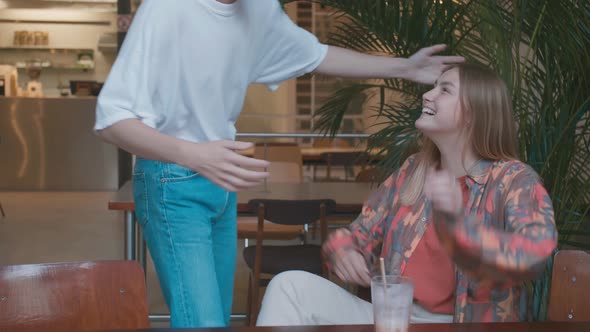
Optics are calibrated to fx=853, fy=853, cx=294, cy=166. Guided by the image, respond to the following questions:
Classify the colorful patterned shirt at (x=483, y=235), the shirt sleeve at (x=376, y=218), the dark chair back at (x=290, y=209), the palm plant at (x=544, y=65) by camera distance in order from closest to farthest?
the colorful patterned shirt at (x=483, y=235)
the shirt sleeve at (x=376, y=218)
the palm plant at (x=544, y=65)
the dark chair back at (x=290, y=209)

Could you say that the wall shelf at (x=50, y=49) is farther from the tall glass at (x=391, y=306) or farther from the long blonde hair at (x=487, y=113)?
the tall glass at (x=391, y=306)

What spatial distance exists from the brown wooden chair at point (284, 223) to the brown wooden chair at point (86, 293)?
6.33ft

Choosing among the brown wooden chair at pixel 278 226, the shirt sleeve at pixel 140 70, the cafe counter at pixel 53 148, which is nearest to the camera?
the shirt sleeve at pixel 140 70

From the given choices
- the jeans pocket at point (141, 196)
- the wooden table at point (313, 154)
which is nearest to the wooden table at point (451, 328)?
the jeans pocket at point (141, 196)

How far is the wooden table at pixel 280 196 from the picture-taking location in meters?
3.86

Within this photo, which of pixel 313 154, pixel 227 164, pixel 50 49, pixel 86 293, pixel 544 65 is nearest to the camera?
pixel 227 164

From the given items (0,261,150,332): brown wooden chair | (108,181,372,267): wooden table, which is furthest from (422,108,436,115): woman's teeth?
(108,181,372,267): wooden table

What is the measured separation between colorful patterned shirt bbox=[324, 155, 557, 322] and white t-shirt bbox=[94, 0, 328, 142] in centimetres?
41

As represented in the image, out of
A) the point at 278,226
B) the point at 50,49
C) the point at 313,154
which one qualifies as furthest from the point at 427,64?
the point at 50,49

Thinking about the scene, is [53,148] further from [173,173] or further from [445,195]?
[445,195]

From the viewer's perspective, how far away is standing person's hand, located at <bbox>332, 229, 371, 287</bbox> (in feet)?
6.02

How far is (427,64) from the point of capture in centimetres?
215

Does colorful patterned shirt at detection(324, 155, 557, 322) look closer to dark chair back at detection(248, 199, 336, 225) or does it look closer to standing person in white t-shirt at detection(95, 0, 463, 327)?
standing person in white t-shirt at detection(95, 0, 463, 327)

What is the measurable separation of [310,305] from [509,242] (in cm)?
47
